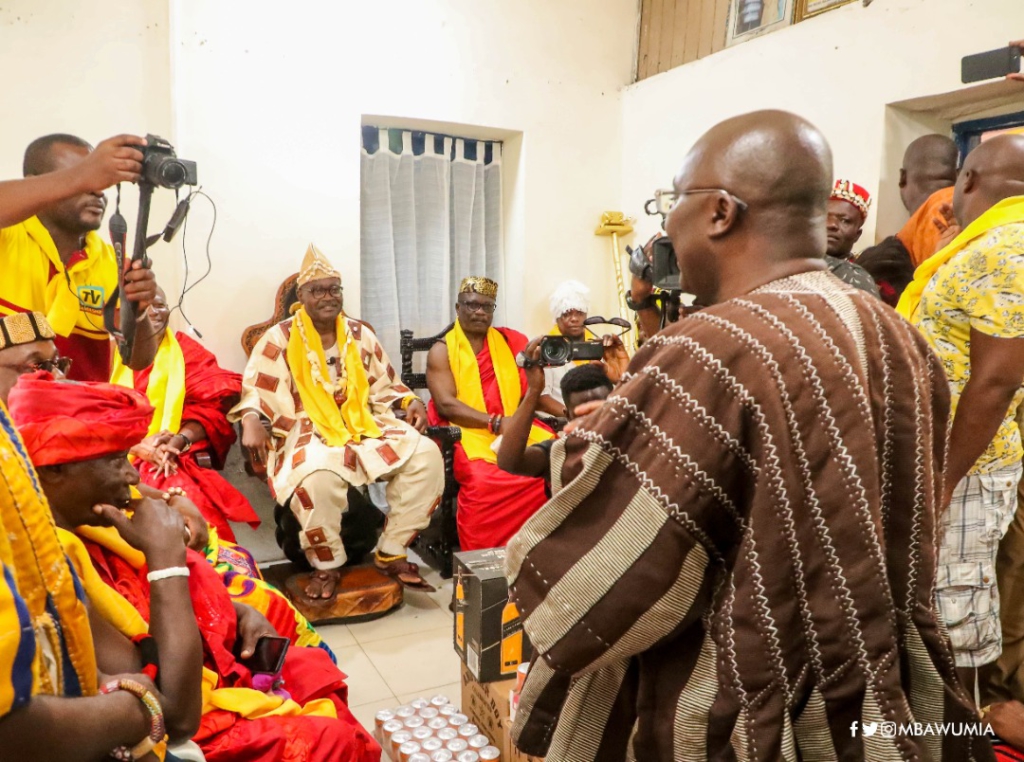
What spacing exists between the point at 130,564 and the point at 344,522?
6.74 feet

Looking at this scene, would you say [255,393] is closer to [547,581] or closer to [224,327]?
[224,327]

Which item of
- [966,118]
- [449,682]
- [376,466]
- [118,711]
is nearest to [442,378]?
[376,466]

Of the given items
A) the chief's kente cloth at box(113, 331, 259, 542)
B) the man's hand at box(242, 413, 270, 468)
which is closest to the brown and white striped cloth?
the chief's kente cloth at box(113, 331, 259, 542)

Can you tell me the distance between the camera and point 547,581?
0.91 m

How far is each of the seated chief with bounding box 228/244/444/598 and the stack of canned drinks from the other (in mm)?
1097

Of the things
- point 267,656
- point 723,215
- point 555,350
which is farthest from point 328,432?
point 723,215

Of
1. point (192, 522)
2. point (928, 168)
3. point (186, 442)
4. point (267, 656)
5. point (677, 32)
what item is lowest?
point (267, 656)

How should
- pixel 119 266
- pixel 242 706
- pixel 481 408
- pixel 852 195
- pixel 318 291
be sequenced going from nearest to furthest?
pixel 242 706, pixel 119 266, pixel 852 195, pixel 318 291, pixel 481 408

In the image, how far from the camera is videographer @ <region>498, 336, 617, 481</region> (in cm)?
215

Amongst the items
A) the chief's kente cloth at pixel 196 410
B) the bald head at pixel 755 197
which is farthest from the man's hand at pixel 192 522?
the bald head at pixel 755 197

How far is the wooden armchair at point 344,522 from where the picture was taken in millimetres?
3488

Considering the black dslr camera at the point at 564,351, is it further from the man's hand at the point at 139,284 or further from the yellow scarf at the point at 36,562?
the yellow scarf at the point at 36,562

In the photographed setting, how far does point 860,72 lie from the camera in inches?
133

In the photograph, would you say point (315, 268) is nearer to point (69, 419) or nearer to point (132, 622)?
point (69, 419)
